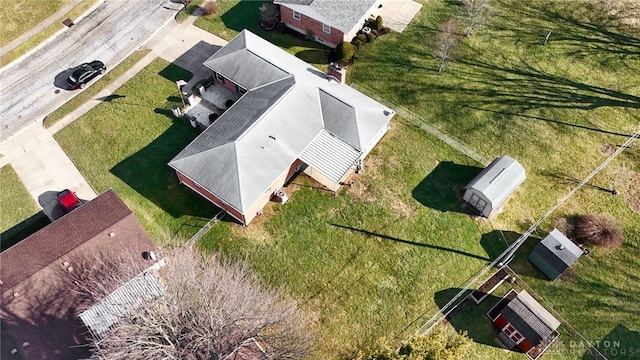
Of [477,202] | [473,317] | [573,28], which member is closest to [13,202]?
[473,317]

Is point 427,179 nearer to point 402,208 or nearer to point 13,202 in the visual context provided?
point 402,208

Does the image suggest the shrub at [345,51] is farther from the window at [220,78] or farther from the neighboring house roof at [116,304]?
the neighboring house roof at [116,304]

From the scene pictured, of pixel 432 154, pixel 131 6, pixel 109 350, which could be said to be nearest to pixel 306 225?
pixel 432 154

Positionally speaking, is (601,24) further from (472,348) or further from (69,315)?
(69,315)

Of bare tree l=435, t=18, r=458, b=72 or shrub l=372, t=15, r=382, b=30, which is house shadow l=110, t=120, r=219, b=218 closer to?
shrub l=372, t=15, r=382, b=30

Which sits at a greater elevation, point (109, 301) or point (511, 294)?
point (511, 294)

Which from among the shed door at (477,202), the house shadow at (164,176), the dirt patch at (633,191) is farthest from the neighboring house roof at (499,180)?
the house shadow at (164,176)
